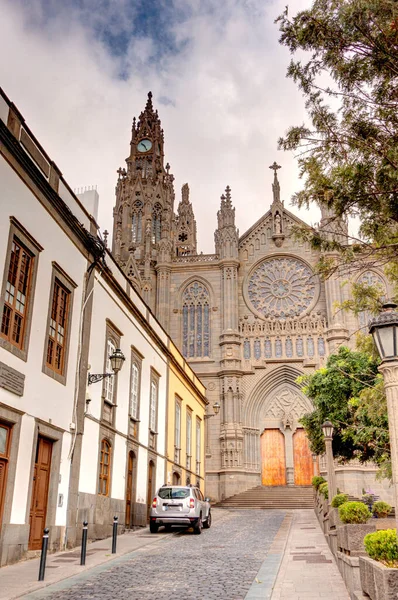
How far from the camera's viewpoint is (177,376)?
2712cm

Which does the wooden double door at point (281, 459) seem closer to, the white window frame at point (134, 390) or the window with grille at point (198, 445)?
the window with grille at point (198, 445)

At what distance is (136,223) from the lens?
47562 mm

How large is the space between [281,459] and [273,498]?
15.1 ft

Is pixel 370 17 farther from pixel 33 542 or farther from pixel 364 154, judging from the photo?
pixel 33 542

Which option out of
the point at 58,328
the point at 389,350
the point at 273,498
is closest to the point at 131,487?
the point at 58,328

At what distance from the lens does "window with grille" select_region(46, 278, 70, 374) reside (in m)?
13.3

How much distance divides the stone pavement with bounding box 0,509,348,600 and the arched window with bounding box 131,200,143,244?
3299cm

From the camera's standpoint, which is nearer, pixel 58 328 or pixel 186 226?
pixel 58 328

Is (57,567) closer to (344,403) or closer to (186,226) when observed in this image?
(344,403)

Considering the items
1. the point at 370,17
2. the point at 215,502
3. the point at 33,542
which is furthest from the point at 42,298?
the point at 215,502

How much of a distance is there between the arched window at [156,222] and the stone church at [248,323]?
349 millimetres

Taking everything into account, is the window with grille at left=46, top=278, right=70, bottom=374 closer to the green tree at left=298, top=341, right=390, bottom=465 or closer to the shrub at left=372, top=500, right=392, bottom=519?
the green tree at left=298, top=341, right=390, bottom=465

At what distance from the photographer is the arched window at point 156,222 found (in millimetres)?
46866

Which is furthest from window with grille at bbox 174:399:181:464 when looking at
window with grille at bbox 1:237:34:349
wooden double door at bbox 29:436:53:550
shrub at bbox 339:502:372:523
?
shrub at bbox 339:502:372:523
